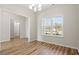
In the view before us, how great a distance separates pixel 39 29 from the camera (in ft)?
7.19

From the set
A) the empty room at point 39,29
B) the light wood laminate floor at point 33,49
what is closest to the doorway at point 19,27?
the empty room at point 39,29

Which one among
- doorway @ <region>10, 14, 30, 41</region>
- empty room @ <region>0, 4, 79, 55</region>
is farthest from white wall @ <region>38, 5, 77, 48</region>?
doorway @ <region>10, 14, 30, 41</region>

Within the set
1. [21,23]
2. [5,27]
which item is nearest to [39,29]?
[21,23]

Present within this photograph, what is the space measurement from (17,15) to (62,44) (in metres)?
1.18

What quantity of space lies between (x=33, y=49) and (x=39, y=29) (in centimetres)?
49

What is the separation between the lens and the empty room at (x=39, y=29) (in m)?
1.97

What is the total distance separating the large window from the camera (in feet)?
6.82

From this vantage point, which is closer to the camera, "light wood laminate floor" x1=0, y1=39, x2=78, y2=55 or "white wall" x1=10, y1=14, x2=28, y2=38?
"light wood laminate floor" x1=0, y1=39, x2=78, y2=55

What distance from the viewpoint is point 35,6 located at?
6.63ft

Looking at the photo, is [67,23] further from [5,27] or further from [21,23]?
[5,27]

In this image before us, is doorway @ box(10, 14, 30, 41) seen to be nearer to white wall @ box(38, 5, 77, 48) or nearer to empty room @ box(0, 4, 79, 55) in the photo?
empty room @ box(0, 4, 79, 55)
